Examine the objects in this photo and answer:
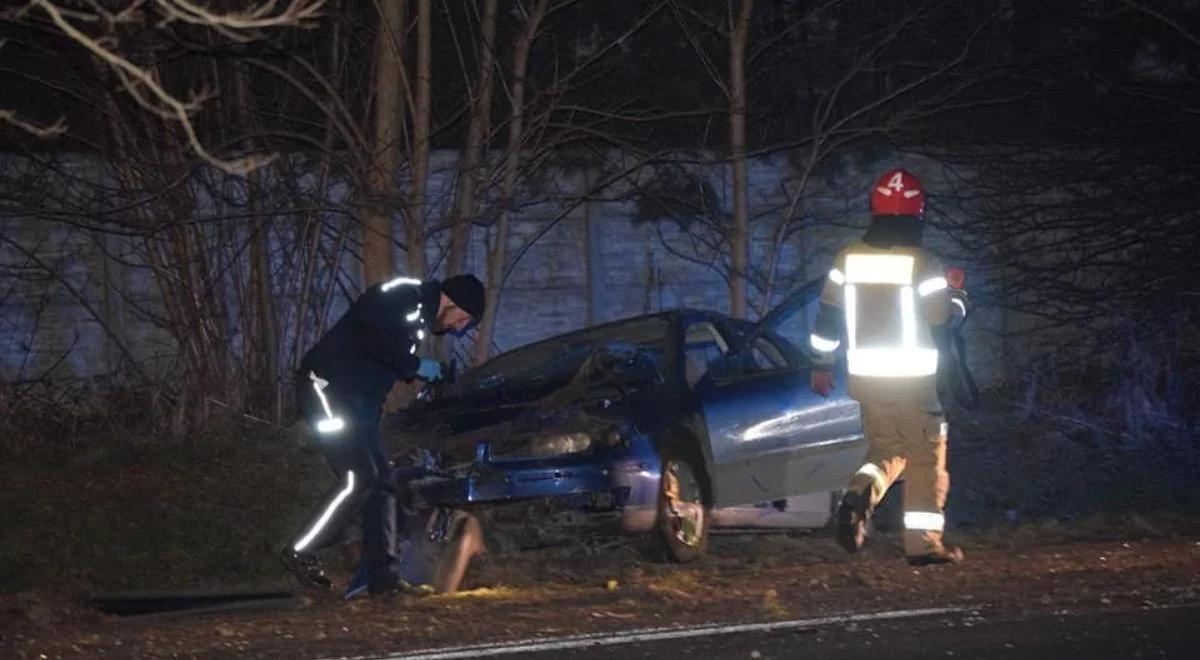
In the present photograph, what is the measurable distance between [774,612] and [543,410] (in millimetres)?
2129

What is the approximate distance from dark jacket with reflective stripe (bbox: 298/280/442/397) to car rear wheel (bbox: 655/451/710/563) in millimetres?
1667

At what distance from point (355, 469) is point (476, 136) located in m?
4.80

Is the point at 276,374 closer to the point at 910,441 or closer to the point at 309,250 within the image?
the point at 309,250

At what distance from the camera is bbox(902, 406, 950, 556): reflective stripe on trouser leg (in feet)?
30.2

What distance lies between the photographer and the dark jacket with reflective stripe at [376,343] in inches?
351

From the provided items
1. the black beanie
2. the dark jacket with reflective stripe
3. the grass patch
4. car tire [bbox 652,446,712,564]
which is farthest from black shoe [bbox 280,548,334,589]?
car tire [bbox 652,446,712,564]

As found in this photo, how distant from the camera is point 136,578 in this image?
10.6m

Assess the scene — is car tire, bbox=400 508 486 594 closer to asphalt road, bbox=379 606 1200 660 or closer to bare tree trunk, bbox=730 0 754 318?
asphalt road, bbox=379 606 1200 660

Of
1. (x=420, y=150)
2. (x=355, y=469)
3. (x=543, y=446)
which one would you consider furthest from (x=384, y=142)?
(x=355, y=469)

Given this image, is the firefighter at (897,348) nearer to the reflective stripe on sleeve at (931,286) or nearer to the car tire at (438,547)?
the reflective stripe on sleeve at (931,286)

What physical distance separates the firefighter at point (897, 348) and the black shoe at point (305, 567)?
2.80 metres

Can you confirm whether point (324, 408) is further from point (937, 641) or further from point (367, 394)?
point (937, 641)

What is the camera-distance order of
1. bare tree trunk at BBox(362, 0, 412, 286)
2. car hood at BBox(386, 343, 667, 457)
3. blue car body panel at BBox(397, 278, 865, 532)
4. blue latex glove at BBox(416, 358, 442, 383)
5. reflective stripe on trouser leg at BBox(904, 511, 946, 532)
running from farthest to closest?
bare tree trunk at BBox(362, 0, 412, 286), car hood at BBox(386, 343, 667, 457), blue car body panel at BBox(397, 278, 865, 532), reflective stripe on trouser leg at BBox(904, 511, 946, 532), blue latex glove at BBox(416, 358, 442, 383)

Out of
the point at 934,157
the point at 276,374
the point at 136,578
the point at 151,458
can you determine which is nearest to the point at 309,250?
the point at 276,374
